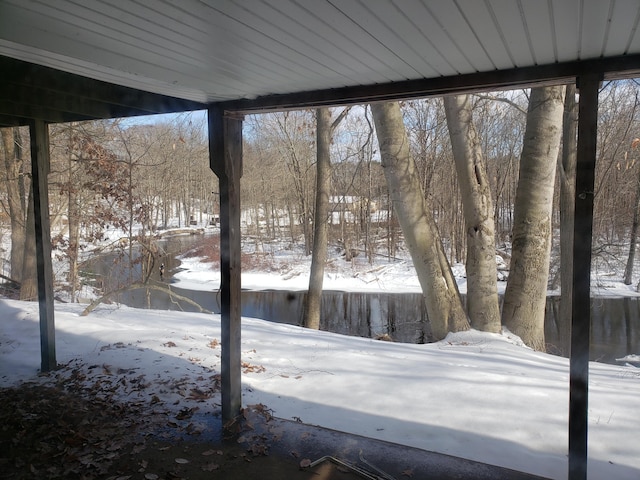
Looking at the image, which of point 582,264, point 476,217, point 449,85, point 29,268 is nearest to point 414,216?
point 476,217

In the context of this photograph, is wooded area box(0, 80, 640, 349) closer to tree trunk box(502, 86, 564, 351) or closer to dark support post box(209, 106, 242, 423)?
tree trunk box(502, 86, 564, 351)

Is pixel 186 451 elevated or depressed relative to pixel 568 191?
depressed

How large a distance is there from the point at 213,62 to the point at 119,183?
986 cm

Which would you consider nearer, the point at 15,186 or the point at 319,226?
the point at 319,226

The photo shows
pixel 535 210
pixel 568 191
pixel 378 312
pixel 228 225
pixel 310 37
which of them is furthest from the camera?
pixel 378 312

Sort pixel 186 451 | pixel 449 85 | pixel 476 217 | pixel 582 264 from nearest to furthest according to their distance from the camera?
pixel 582 264 < pixel 449 85 < pixel 186 451 < pixel 476 217

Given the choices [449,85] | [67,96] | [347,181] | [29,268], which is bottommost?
[29,268]

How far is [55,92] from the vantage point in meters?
3.59

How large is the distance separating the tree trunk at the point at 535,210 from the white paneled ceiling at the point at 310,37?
5319mm

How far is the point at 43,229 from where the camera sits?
4422 mm

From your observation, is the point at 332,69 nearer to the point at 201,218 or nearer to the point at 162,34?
the point at 162,34

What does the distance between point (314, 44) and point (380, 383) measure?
3.35 m

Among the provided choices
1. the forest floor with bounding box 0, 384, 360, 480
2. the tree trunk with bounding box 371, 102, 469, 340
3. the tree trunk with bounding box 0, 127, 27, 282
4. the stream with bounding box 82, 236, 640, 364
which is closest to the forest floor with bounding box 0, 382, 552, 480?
the forest floor with bounding box 0, 384, 360, 480

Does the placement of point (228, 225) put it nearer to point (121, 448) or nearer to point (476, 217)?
point (121, 448)
